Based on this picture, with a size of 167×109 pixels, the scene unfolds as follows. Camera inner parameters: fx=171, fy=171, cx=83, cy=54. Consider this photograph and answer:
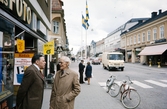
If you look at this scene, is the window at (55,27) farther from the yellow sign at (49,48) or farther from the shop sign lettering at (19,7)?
the shop sign lettering at (19,7)

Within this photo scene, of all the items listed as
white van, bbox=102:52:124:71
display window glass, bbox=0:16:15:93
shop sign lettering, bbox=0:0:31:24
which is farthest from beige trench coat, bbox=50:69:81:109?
white van, bbox=102:52:124:71

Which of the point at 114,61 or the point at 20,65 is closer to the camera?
the point at 20,65

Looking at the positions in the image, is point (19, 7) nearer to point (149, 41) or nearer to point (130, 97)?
point (130, 97)

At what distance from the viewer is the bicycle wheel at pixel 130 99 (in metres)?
6.28

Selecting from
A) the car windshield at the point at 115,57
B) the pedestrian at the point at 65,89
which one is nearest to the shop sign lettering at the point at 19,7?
the pedestrian at the point at 65,89

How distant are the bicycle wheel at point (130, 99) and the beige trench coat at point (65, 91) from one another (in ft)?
12.2

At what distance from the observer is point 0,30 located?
435cm

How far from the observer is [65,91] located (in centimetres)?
322

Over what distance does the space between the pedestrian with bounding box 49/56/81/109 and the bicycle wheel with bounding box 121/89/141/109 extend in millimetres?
3712

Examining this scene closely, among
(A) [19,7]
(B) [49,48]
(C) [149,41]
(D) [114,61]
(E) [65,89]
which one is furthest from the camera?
(C) [149,41]

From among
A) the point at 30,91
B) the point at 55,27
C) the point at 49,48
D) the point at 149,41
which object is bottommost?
the point at 30,91

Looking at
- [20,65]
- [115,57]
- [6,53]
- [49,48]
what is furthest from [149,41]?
[6,53]

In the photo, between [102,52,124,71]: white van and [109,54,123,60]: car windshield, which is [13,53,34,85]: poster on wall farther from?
[109,54,123,60]: car windshield

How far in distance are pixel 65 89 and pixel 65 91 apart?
4cm
